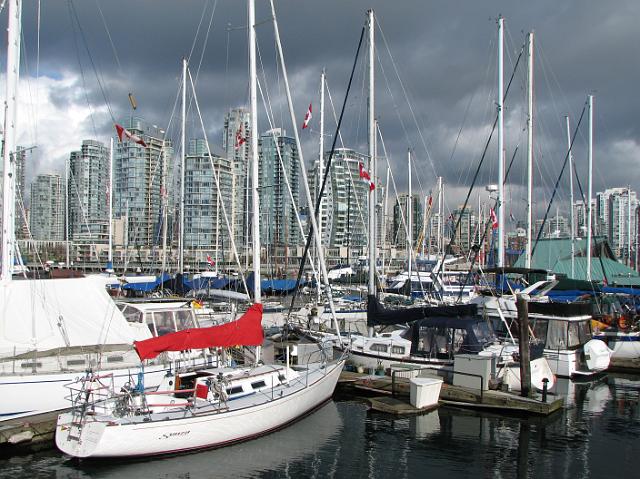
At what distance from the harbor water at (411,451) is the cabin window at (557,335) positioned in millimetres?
6394

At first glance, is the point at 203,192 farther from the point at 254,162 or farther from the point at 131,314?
the point at 254,162

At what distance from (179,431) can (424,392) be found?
8925 millimetres

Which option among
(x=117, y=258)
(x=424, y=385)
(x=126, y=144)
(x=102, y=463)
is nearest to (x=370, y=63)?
(x=424, y=385)

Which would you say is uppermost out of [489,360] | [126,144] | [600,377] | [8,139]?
[126,144]

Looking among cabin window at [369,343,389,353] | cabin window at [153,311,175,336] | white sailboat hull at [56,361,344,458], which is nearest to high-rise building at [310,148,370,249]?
cabin window at [369,343,389,353]

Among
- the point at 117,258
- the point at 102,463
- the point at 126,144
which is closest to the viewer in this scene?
the point at 102,463

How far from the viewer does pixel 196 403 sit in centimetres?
1666

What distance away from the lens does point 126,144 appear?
105 metres

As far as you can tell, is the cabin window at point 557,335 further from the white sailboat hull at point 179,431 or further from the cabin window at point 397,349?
the white sailboat hull at point 179,431

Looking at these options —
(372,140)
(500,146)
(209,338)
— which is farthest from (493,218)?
(209,338)

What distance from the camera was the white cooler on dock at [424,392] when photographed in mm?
20422

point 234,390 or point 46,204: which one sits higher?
point 46,204

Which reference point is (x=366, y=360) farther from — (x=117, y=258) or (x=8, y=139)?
(x=117, y=258)

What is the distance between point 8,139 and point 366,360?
54.0ft
